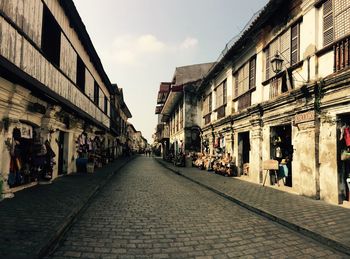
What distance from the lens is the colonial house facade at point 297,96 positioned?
7.40 m

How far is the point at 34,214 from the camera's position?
545 centimetres

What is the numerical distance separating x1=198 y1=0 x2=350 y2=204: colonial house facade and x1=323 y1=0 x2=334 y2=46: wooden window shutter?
27mm

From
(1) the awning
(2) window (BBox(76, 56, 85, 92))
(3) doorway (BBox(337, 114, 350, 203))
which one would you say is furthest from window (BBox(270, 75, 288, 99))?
(1) the awning

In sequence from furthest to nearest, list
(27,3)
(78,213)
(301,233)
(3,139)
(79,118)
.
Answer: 1. (79,118)
2. (27,3)
3. (3,139)
4. (78,213)
5. (301,233)

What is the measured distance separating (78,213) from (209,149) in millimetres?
15633

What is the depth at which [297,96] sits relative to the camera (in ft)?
29.3

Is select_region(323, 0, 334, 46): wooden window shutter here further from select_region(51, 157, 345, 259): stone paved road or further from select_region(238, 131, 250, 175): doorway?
select_region(238, 131, 250, 175): doorway

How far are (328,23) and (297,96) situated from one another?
2225 millimetres

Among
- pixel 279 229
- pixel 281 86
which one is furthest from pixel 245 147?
pixel 279 229

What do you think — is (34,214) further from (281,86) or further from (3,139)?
(281,86)

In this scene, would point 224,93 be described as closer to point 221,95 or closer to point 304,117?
point 221,95

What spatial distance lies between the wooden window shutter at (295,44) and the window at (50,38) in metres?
8.25

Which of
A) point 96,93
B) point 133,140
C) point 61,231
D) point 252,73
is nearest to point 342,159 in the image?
point 61,231

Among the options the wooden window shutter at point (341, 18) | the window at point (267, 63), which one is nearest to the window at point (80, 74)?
the window at point (267, 63)
